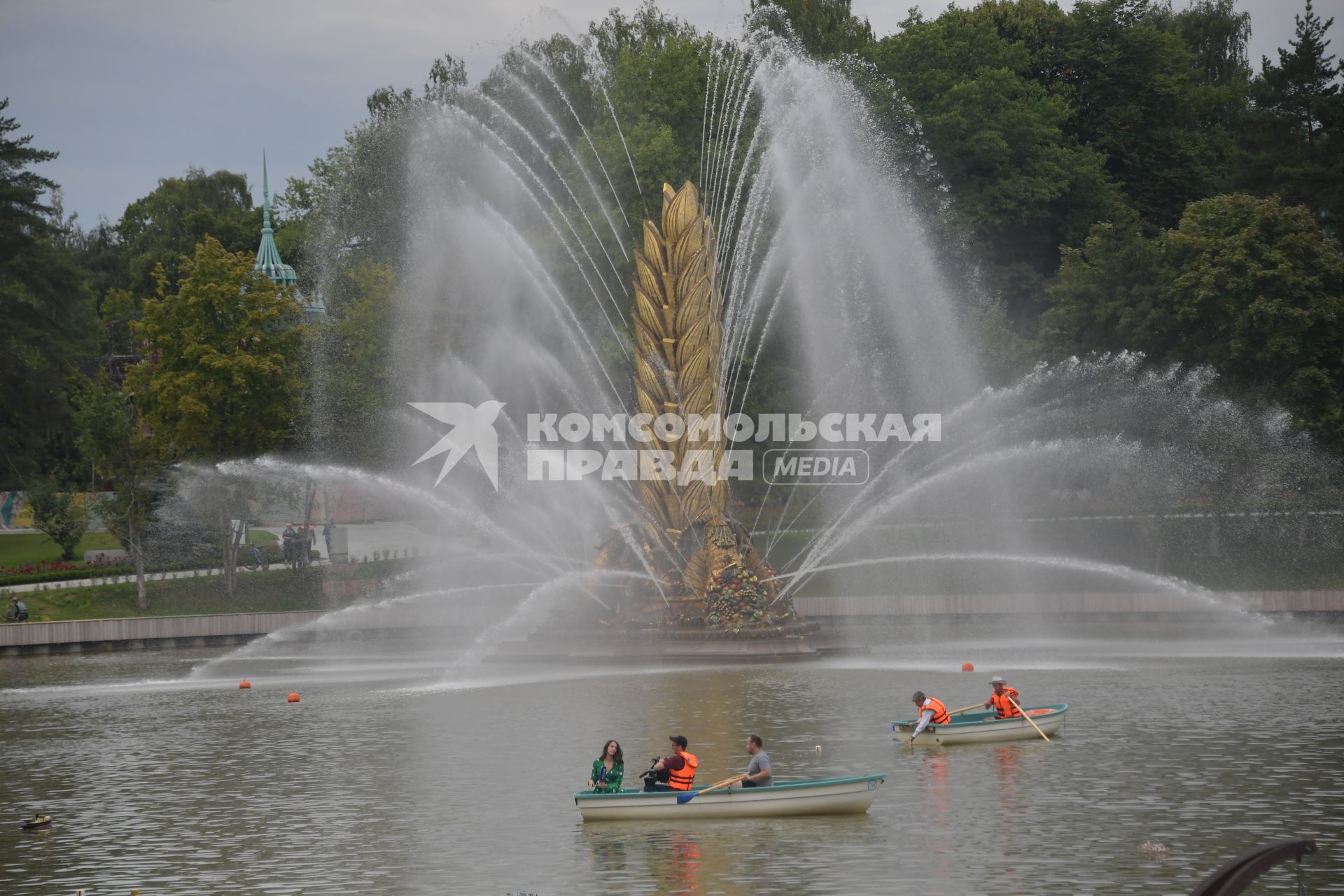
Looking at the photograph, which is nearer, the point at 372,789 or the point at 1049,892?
the point at 1049,892

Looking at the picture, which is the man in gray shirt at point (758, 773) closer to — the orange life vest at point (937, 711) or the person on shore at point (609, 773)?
the person on shore at point (609, 773)

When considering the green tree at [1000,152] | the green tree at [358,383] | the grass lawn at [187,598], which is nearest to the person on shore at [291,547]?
the grass lawn at [187,598]

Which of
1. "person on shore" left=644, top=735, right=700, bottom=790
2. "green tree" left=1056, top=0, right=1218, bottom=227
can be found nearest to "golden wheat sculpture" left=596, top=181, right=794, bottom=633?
"person on shore" left=644, top=735, right=700, bottom=790

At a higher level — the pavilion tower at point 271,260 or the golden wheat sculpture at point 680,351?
the pavilion tower at point 271,260

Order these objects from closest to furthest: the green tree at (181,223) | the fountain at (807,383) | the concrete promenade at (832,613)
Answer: the concrete promenade at (832,613) < the fountain at (807,383) < the green tree at (181,223)

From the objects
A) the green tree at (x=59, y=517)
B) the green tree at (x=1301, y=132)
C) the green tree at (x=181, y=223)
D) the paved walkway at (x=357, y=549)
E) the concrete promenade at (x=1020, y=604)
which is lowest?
the concrete promenade at (x=1020, y=604)

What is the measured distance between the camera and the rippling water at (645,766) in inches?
928

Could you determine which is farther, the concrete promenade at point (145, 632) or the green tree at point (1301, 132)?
the green tree at point (1301, 132)

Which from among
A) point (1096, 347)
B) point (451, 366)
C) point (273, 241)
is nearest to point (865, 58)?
point (1096, 347)

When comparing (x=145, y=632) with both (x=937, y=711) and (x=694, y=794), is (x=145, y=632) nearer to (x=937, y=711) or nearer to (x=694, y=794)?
(x=937, y=711)

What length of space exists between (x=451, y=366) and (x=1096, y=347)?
1279 inches

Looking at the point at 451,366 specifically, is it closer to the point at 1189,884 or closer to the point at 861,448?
the point at 861,448

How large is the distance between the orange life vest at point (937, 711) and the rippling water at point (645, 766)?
686mm

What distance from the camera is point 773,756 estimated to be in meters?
32.4
